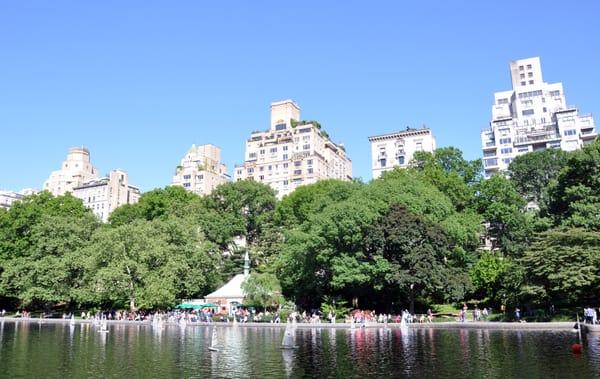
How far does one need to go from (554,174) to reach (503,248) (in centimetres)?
2768

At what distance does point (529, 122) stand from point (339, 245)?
9614cm

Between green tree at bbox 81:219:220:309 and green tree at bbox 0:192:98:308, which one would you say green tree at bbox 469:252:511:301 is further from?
green tree at bbox 0:192:98:308

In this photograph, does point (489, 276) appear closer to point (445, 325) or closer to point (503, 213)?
point (445, 325)

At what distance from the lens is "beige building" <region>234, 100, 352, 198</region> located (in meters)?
139

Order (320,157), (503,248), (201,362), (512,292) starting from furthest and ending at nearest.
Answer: (320,157), (503,248), (512,292), (201,362)

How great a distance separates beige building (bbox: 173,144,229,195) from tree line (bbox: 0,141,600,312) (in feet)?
223

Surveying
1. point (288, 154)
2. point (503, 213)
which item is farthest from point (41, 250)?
point (288, 154)

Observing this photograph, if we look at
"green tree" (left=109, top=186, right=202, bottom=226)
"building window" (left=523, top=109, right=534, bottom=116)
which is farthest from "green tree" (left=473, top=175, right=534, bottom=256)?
"building window" (left=523, top=109, right=534, bottom=116)

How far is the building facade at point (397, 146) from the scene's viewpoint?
140125 millimetres

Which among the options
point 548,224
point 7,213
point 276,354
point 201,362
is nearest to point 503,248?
point 548,224

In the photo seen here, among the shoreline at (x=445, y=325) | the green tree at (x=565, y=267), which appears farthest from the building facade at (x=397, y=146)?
the green tree at (x=565, y=267)

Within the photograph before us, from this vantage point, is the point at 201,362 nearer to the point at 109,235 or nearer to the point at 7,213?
the point at 109,235

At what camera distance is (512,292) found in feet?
159

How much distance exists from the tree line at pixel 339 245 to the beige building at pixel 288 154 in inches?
1998
